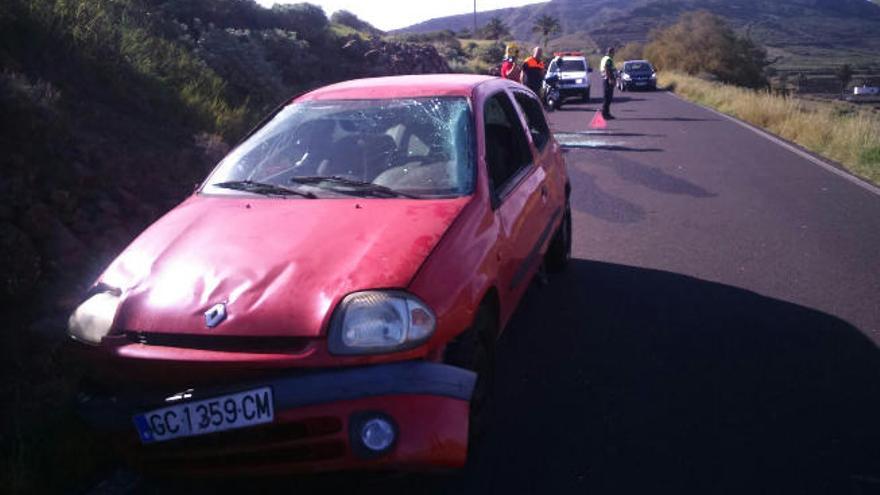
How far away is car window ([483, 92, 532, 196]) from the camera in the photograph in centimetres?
476

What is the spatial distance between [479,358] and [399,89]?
199 centimetres

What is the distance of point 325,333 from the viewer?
3062mm

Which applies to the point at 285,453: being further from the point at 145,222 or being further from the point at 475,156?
the point at 145,222

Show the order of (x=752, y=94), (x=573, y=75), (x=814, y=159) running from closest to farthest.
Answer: (x=814, y=159) < (x=752, y=94) < (x=573, y=75)

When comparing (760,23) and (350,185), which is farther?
(760,23)

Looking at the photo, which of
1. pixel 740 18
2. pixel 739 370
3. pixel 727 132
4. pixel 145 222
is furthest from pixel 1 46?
pixel 740 18

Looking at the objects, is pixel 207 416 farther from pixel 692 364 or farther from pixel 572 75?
pixel 572 75

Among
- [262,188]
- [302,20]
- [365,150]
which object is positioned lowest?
[262,188]

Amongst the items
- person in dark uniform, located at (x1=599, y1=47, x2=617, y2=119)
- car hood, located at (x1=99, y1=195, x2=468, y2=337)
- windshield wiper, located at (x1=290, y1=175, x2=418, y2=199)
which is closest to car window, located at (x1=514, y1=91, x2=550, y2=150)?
windshield wiper, located at (x1=290, y1=175, x2=418, y2=199)

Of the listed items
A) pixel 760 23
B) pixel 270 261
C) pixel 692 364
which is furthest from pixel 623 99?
pixel 760 23

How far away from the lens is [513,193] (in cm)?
468

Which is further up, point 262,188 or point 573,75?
point 262,188

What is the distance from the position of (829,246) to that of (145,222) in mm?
6179

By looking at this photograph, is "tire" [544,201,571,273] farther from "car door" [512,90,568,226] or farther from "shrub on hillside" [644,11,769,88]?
"shrub on hillside" [644,11,769,88]
